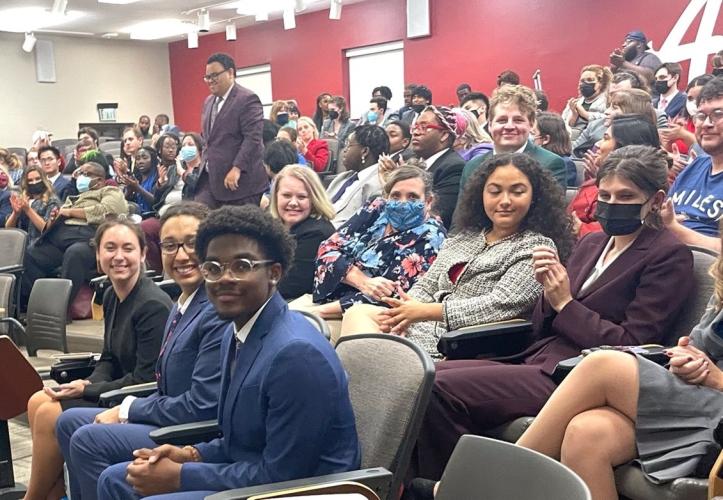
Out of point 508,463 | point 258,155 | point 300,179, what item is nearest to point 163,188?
point 258,155

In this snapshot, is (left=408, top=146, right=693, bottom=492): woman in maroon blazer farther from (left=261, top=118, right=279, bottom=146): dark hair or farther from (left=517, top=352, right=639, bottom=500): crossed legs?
(left=261, top=118, right=279, bottom=146): dark hair

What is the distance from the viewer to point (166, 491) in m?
1.80

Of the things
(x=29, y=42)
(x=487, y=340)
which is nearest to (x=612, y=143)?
(x=487, y=340)

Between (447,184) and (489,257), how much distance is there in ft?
3.92

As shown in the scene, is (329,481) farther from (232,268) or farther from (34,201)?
(34,201)

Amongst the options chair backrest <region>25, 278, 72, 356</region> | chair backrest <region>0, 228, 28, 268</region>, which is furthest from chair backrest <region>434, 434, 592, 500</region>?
chair backrest <region>0, 228, 28, 268</region>

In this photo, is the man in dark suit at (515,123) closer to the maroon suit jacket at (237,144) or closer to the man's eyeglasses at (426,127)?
the man's eyeglasses at (426,127)

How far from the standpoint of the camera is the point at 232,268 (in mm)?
1868

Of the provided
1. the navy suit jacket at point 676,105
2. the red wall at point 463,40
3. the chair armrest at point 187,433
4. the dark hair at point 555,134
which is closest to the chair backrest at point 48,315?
the chair armrest at point 187,433

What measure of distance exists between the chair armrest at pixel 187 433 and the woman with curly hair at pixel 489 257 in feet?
2.81

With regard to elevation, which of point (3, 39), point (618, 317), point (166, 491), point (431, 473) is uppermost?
point (3, 39)

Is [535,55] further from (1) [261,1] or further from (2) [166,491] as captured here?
(2) [166,491]

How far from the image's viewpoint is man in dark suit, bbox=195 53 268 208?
483 cm

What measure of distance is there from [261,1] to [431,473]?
31.0 feet
